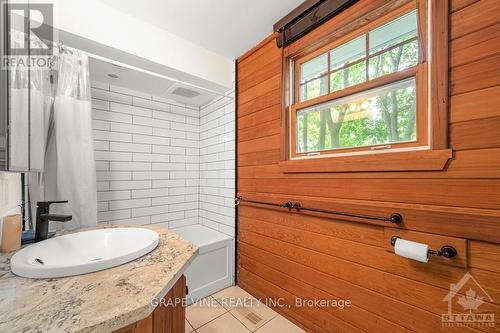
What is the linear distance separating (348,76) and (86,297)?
1722mm

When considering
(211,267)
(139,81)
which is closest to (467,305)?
(211,267)

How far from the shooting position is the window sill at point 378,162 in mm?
973

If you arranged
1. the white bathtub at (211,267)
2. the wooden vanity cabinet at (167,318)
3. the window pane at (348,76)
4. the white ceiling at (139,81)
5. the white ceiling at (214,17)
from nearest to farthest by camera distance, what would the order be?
the wooden vanity cabinet at (167,318)
the window pane at (348,76)
the white ceiling at (214,17)
the white ceiling at (139,81)
the white bathtub at (211,267)

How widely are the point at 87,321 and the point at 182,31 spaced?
1975 millimetres

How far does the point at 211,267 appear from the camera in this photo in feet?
6.54

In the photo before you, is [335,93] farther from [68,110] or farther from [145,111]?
[145,111]

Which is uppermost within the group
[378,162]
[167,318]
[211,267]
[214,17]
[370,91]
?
[214,17]

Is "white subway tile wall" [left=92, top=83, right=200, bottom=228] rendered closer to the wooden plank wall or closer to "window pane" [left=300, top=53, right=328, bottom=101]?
the wooden plank wall

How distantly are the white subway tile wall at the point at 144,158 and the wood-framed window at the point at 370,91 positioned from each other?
4.92 ft

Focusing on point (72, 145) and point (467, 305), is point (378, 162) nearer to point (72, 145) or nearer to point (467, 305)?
point (467, 305)

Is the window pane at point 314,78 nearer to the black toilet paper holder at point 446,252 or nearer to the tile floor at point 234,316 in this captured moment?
the black toilet paper holder at point 446,252

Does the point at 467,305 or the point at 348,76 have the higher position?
the point at 348,76

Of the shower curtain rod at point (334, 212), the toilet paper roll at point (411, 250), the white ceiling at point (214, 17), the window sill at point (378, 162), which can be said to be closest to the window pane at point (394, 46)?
the window sill at point (378, 162)

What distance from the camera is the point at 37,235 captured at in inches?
39.6
